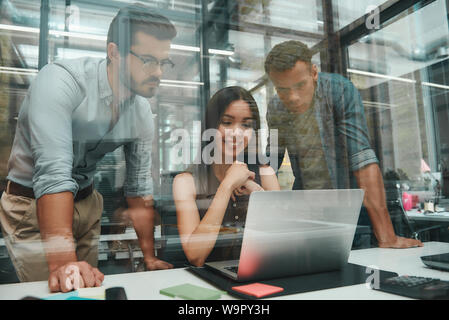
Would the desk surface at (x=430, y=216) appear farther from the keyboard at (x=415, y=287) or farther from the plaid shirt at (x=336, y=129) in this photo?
the keyboard at (x=415, y=287)

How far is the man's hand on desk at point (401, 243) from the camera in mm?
1443

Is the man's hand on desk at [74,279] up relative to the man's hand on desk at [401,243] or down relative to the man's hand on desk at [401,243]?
Answer: up

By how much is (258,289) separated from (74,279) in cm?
51

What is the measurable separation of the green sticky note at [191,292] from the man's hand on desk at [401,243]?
3.51ft

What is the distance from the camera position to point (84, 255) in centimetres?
154

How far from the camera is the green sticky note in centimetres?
71

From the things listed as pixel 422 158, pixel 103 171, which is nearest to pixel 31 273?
pixel 103 171

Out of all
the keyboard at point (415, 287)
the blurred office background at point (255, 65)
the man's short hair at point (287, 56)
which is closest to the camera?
the keyboard at point (415, 287)

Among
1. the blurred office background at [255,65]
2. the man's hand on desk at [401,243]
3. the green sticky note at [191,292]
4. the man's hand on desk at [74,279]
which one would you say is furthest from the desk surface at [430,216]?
the man's hand on desk at [74,279]

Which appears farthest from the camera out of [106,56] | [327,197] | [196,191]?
[106,56]

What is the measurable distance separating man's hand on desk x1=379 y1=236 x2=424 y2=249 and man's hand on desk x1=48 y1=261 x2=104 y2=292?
1252 millimetres

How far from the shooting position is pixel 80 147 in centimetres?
158

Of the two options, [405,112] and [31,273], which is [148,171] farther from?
Answer: [405,112]

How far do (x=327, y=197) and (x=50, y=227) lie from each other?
1170mm
